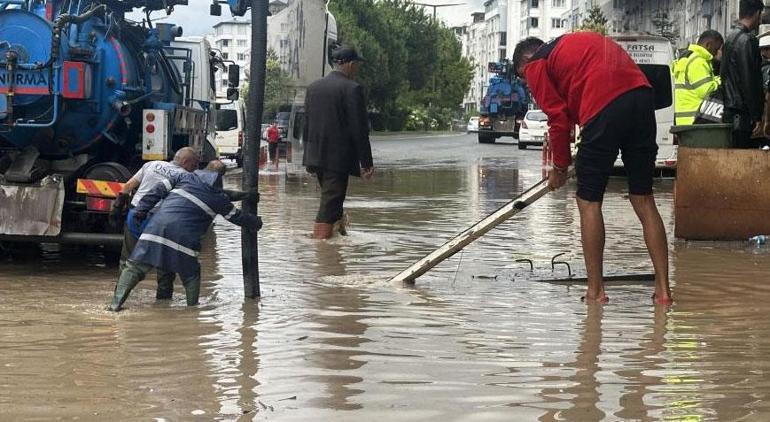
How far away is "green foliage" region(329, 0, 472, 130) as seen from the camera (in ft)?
284

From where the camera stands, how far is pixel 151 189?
348 inches

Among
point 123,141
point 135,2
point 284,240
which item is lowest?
point 284,240

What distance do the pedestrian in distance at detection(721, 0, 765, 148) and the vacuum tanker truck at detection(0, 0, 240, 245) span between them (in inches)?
196

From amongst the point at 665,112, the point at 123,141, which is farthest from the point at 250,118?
the point at 665,112

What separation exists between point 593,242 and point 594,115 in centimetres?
77

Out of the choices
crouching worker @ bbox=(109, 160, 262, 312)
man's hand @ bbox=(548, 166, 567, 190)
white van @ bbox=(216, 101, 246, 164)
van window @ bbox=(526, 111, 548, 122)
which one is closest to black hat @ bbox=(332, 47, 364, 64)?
crouching worker @ bbox=(109, 160, 262, 312)

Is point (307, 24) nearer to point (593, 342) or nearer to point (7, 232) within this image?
point (7, 232)

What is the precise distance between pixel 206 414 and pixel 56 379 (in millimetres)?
1061

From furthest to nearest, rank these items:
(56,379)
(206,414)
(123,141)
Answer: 1. (123,141)
2. (56,379)
3. (206,414)

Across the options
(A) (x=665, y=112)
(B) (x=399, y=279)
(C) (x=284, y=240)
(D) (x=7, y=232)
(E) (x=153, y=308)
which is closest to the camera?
(E) (x=153, y=308)

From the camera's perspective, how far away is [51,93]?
1074cm

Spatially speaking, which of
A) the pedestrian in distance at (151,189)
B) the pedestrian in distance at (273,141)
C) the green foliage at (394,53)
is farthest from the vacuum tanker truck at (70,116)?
the green foliage at (394,53)

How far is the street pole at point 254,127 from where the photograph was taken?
27.8 feet

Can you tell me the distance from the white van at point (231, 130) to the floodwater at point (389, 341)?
22.3m
